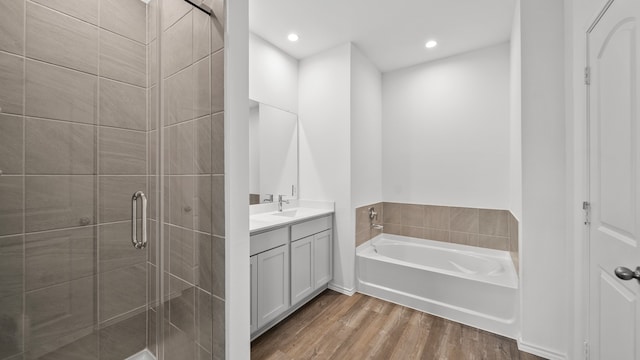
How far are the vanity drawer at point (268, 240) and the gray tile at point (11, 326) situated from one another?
1.14 metres

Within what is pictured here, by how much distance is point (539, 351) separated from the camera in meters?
1.79

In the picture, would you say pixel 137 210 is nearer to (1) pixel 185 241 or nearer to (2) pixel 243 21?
(1) pixel 185 241

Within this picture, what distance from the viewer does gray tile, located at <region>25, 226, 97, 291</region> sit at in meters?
1.24

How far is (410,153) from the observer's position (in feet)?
10.9

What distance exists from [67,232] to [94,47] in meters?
1.00

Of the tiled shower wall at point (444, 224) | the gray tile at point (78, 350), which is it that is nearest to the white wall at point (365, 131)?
the tiled shower wall at point (444, 224)

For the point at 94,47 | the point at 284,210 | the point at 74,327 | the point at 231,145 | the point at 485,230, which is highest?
the point at 94,47

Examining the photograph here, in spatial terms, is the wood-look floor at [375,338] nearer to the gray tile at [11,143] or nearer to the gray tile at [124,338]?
the gray tile at [124,338]

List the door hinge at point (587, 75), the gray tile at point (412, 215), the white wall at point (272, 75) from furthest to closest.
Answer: the gray tile at point (412, 215), the white wall at point (272, 75), the door hinge at point (587, 75)

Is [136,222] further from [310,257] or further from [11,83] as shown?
[310,257]

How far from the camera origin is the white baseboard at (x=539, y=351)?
68.3 inches

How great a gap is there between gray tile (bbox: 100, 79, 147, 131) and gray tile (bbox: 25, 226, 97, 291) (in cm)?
62

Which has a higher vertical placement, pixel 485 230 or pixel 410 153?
pixel 410 153

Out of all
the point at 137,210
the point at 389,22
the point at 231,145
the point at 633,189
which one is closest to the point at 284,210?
the point at 137,210
